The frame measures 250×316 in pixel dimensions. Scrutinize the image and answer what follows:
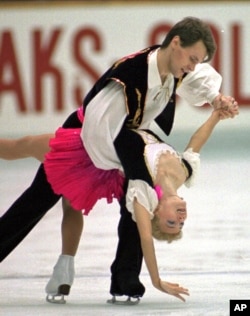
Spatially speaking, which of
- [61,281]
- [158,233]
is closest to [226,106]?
[158,233]

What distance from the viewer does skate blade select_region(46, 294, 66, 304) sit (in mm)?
3293

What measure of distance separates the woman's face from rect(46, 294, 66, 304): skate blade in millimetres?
408

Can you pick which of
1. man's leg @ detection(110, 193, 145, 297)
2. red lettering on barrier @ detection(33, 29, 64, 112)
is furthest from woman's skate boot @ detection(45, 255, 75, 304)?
red lettering on barrier @ detection(33, 29, 64, 112)

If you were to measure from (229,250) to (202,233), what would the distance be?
0.35 metres

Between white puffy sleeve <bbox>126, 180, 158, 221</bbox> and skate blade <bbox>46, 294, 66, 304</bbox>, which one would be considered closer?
white puffy sleeve <bbox>126, 180, 158, 221</bbox>

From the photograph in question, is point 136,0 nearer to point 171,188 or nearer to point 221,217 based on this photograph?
point 221,217

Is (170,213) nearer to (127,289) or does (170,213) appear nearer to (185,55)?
(127,289)

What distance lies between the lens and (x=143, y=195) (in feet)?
10.3

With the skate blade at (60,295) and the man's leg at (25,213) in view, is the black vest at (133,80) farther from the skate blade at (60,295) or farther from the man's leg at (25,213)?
the skate blade at (60,295)

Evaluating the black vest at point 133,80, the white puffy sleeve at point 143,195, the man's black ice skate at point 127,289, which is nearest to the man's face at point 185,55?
the black vest at point 133,80

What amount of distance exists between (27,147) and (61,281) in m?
0.46

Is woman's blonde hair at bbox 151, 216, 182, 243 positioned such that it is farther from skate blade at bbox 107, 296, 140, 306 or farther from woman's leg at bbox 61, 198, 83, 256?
woman's leg at bbox 61, 198, 83, 256

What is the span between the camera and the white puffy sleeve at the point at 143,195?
3.14m

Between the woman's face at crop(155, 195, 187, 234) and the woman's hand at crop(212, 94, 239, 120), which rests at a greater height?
the woman's hand at crop(212, 94, 239, 120)
